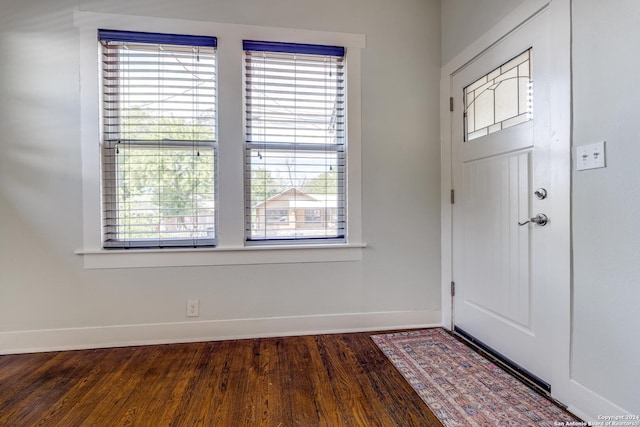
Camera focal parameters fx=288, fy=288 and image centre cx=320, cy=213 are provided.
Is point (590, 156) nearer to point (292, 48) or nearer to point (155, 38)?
point (292, 48)

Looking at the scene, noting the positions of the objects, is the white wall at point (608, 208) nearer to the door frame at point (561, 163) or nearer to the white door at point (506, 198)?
the door frame at point (561, 163)

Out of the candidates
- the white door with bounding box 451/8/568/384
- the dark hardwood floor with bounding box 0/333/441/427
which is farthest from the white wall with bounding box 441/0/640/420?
the dark hardwood floor with bounding box 0/333/441/427

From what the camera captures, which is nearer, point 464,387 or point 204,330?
point 464,387

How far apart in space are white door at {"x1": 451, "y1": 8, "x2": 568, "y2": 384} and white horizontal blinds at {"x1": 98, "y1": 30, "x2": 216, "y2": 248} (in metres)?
1.89

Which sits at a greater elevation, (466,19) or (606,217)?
(466,19)

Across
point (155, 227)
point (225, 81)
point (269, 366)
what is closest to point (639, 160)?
point (269, 366)

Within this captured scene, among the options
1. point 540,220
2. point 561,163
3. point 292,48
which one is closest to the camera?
point 561,163

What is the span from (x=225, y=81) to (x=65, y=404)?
2.12 metres

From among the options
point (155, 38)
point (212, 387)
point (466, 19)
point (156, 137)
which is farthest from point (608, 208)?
point (155, 38)

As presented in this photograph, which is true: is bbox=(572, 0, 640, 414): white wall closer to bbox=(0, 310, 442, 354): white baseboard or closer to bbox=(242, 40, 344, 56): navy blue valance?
bbox=(0, 310, 442, 354): white baseboard

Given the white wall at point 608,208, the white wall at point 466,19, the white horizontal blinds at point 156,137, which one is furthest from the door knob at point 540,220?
the white horizontal blinds at point 156,137

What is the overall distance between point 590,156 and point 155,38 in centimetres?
268

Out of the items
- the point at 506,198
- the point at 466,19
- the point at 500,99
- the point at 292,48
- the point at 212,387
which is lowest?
the point at 212,387

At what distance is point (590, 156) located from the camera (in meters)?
1.28
